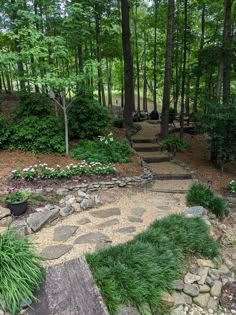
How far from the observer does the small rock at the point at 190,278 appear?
10.8ft

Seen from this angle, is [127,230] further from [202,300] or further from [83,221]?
[202,300]

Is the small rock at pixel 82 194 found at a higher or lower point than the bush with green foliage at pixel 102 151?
lower

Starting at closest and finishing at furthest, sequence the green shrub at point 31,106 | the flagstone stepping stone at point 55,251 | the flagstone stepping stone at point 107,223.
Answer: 1. the flagstone stepping stone at point 55,251
2. the flagstone stepping stone at point 107,223
3. the green shrub at point 31,106

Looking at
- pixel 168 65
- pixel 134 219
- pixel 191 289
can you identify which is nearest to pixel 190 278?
pixel 191 289

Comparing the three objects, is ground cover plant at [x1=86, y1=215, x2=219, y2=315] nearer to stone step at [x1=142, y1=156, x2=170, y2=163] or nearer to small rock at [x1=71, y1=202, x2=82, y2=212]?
small rock at [x1=71, y1=202, x2=82, y2=212]

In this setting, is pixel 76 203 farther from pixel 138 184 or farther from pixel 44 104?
pixel 44 104

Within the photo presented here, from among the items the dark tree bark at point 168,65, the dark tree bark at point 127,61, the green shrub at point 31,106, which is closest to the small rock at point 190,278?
the green shrub at point 31,106

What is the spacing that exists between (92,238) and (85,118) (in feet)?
13.5

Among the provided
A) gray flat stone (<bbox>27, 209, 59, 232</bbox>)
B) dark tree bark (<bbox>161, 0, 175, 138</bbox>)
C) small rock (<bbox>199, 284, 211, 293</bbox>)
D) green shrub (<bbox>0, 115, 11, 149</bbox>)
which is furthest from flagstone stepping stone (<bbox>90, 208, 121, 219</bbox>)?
dark tree bark (<bbox>161, 0, 175, 138</bbox>)

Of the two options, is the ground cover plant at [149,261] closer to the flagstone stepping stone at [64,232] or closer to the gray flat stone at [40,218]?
the flagstone stepping stone at [64,232]

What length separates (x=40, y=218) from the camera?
4.10m

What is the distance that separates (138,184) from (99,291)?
3486 mm

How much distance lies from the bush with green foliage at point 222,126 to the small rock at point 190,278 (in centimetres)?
407

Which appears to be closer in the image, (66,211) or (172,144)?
(66,211)
